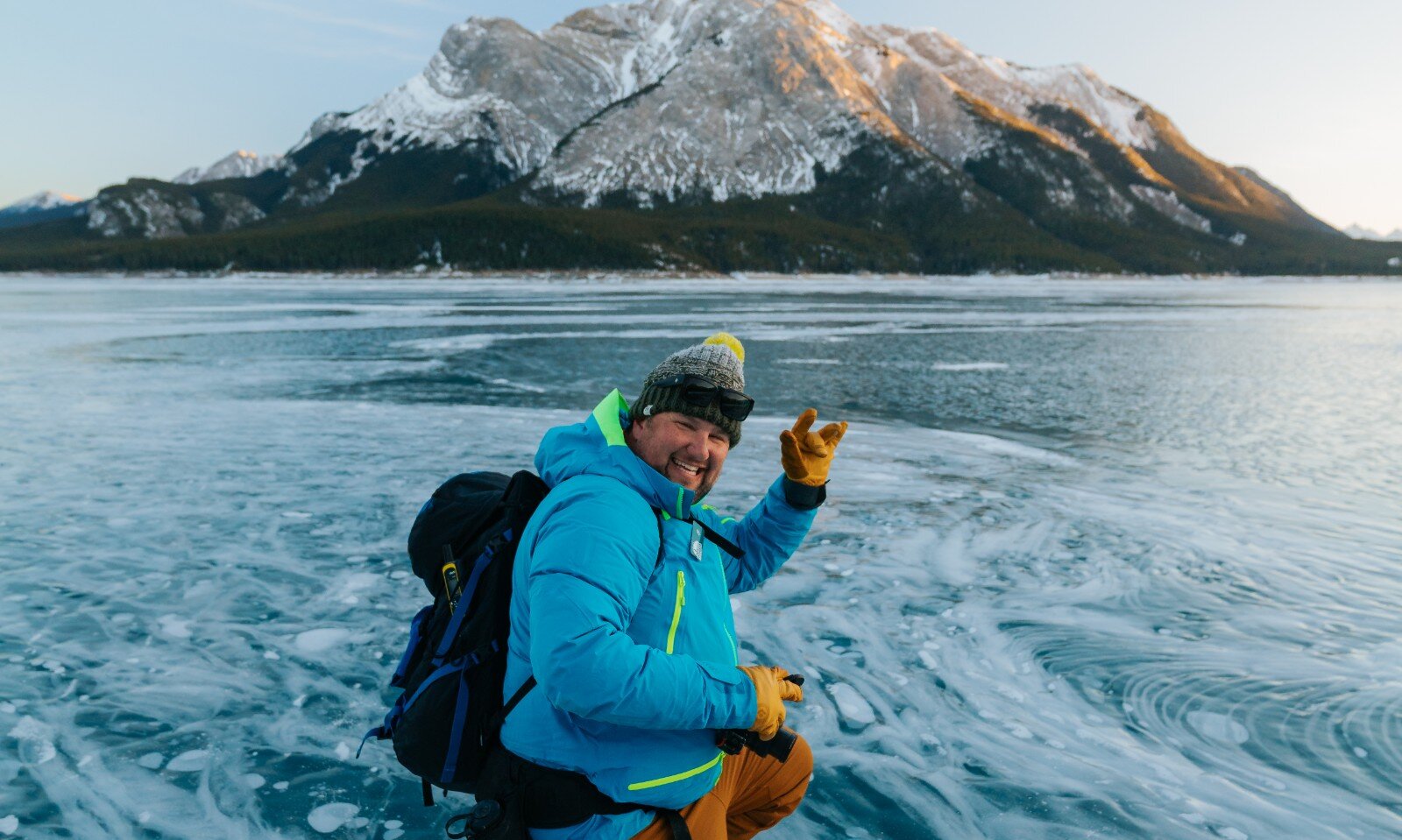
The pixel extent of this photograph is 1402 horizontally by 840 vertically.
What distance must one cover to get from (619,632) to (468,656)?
55cm

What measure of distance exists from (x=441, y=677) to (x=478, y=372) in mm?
17606

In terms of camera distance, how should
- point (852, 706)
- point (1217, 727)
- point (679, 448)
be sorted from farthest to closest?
point (852, 706) → point (1217, 727) → point (679, 448)

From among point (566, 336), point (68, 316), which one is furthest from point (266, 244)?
point (566, 336)

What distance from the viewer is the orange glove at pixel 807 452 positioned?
10.0 feet

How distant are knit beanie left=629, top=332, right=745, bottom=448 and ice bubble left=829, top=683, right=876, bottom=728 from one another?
8.36 feet

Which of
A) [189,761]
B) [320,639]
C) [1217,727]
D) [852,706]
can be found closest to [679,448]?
[852,706]

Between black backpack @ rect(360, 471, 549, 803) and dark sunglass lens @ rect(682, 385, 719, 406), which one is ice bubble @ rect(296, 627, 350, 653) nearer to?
black backpack @ rect(360, 471, 549, 803)

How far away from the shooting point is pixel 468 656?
236 cm

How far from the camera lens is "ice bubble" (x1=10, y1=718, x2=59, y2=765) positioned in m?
3.96

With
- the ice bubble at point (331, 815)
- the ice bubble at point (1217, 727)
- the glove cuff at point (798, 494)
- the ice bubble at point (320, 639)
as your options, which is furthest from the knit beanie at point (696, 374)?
the ice bubble at point (320, 639)

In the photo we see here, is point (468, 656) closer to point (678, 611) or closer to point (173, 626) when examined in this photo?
point (678, 611)

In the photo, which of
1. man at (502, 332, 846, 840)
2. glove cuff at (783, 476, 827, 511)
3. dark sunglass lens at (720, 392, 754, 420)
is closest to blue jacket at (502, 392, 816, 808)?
man at (502, 332, 846, 840)

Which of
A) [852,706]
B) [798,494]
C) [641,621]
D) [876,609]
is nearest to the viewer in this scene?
[641,621]

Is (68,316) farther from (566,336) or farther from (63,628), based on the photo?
(63,628)
